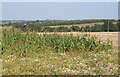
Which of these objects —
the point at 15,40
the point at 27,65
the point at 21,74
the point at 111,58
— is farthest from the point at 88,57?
the point at 15,40

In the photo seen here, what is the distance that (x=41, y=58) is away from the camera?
11.7m

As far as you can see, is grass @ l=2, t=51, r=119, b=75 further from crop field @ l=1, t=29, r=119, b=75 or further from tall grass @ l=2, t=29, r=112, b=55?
tall grass @ l=2, t=29, r=112, b=55

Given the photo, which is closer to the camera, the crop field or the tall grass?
the crop field

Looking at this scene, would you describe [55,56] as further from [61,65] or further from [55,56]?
[61,65]

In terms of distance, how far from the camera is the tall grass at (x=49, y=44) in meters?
13.5

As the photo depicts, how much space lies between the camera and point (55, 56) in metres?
12.3

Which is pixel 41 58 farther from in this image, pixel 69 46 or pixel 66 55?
pixel 69 46

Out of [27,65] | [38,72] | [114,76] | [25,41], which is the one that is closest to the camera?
[114,76]

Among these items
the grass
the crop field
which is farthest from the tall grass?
the grass

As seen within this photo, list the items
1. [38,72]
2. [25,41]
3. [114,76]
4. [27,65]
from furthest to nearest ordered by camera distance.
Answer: [25,41] → [27,65] → [38,72] → [114,76]

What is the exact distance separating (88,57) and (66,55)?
1.28 m

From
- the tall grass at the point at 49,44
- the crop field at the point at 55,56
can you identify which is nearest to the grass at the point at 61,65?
the crop field at the point at 55,56

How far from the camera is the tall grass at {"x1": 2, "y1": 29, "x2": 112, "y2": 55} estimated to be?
13.5m

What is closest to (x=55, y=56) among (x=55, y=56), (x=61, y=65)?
(x=55, y=56)
